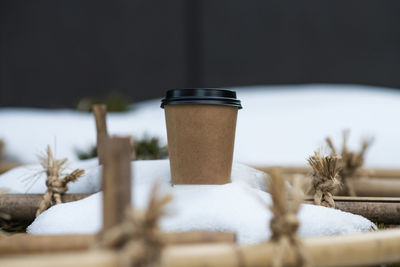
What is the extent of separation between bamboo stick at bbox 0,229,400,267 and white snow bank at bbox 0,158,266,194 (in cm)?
23

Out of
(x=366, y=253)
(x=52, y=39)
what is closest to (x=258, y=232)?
(x=366, y=253)

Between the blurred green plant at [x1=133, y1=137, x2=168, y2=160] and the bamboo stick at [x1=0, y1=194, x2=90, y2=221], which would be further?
the blurred green plant at [x1=133, y1=137, x2=168, y2=160]

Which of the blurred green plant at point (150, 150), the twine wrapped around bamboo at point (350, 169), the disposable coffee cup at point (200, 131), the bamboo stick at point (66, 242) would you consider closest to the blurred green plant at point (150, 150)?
the blurred green plant at point (150, 150)

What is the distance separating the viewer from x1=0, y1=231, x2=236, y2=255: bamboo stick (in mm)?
317

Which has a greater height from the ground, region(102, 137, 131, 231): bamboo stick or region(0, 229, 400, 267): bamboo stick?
region(102, 137, 131, 231): bamboo stick

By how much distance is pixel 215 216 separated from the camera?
437mm

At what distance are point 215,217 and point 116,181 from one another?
0.16m

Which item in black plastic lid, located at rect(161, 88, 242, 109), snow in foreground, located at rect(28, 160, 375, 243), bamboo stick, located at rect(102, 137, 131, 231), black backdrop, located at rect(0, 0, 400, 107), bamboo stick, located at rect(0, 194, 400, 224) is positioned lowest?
bamboo stick, located at rect(0, 194, 400, 224)

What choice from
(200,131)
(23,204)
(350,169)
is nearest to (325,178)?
(200,131)

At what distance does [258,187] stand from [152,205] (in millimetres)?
306

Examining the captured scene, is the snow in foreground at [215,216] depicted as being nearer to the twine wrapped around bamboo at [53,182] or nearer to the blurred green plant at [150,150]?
the twine wrapped around bamboo at [53,182]

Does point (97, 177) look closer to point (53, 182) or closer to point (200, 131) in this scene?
point (53, 182)

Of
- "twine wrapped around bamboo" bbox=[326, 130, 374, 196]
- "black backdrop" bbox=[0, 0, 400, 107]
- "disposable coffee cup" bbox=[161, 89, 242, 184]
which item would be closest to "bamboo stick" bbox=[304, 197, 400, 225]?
"disposable coffee cup" bbox=[161, 89, 242, 184]

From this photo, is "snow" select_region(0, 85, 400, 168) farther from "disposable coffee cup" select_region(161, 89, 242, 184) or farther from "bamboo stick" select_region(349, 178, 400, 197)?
"disposable coffee cup" select_region(161, 89, 242, 184)
